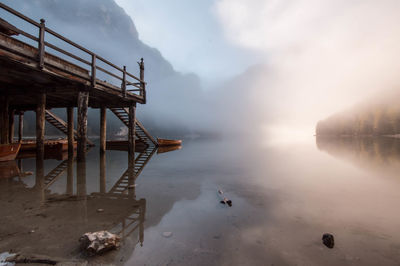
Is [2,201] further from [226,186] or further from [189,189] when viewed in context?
[226,186]

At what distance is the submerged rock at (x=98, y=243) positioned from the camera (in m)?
2.48

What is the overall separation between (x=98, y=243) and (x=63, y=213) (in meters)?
1.97

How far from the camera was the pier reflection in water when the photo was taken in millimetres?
2764

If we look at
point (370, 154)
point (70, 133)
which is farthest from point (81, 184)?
point (370, 154)

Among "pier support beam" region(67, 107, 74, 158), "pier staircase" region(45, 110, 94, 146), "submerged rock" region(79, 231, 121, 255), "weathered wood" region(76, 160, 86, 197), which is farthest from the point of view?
"pier staircase" region(45, 110, 94, 146)

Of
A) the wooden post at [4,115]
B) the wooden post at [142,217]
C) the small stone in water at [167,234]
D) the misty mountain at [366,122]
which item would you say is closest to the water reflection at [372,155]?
the small stone in water at [167,234]

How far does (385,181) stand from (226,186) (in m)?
6.01

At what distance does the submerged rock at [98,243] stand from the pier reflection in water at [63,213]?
0.11 m

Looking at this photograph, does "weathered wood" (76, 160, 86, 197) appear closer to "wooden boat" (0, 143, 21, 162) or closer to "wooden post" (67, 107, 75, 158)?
"wooden post" (67, 107, 75, 158)

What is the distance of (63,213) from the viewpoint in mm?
3896

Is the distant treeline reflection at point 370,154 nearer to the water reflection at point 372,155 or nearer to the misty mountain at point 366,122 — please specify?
the water reflection at point 372,155

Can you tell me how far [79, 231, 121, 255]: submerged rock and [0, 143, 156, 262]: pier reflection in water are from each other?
0.38ft

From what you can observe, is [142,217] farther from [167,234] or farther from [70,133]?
[70,133]

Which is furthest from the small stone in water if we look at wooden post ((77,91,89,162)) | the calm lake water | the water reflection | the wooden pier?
the water reflection
